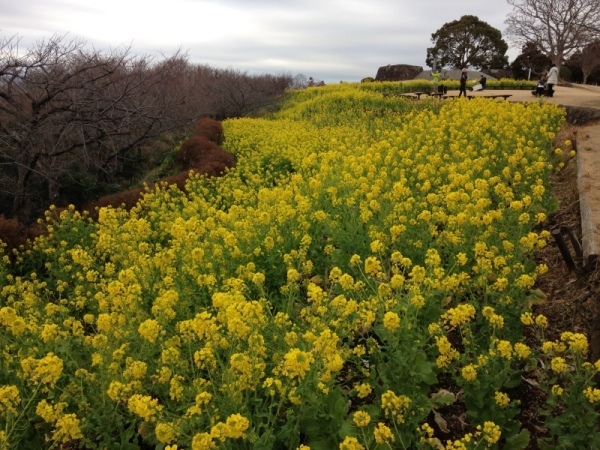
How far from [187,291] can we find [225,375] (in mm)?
1545

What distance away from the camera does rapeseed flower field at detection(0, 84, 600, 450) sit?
8.16 feet

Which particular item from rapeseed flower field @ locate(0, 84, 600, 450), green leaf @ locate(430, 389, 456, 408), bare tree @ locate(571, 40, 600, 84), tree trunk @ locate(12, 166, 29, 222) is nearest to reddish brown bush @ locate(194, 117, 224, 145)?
tree trunk @ locate(12, 166, 29, 222)

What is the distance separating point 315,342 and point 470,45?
56.4 meters

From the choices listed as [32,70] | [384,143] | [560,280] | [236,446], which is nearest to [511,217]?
[560,280]

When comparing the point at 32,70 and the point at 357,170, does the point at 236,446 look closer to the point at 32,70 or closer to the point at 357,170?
the point at 357,170

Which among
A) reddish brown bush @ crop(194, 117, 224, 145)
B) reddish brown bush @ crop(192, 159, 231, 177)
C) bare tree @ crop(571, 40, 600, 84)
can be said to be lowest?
reddish brown bush @ crop(192, 159, 231, 177)

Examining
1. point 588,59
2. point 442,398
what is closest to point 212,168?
point 442,398

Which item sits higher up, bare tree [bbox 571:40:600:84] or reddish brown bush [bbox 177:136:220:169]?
bare tree [bbox 571:40:600:84]

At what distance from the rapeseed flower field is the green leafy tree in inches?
1988

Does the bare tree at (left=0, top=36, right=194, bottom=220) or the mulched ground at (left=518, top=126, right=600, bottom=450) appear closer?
the mulched ground at (left=518, top=126, right=600, bottom=450)

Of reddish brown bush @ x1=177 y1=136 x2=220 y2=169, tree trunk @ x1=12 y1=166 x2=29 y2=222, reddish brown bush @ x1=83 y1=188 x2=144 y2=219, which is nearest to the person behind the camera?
reddish brown bush @ x1=83 y1=188 x2=144 y2=219

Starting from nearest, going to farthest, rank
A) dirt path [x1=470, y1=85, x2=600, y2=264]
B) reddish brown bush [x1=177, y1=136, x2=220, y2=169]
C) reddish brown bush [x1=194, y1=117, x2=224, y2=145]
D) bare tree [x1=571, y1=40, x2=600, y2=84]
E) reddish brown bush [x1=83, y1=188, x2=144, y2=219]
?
dirt path [x1=470, y1=85, x2=600, y2=264] < reddish brown bush [x1=83, y1=188, x2=144, y2=219] < reddish brown bush [x1=177, y1=136, x2=220, y2=169] < reddish brown bush [x1=194, y1=117, x2=224, y2=145] < bare tree [x1=571, y1=40, x2=600, y2=84]

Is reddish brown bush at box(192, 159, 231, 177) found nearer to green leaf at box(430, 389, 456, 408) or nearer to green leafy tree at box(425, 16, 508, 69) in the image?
green leaf at box(430, 389, 456, 408)

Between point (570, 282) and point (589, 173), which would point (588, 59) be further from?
point (570, 282)
